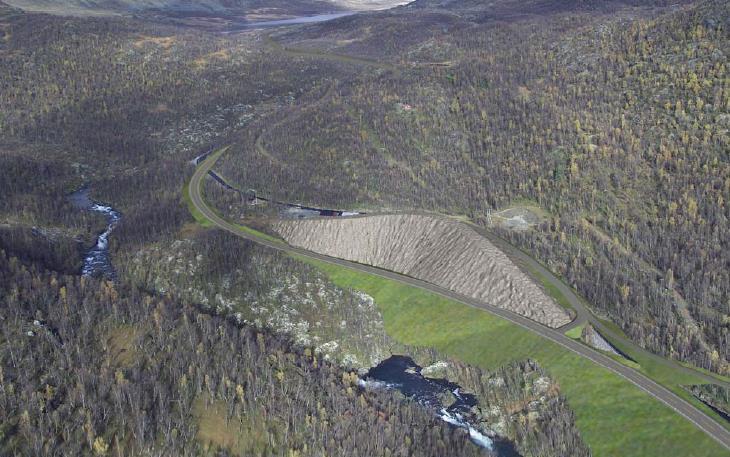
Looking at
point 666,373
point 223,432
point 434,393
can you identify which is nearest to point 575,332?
point 666,373

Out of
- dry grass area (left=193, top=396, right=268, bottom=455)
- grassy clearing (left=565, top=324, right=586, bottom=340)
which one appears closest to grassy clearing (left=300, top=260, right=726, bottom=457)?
grassy clearing (left=565, top=324, right=586, bottom=340)

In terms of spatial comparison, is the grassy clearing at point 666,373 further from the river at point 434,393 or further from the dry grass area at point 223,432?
the dry grass area at point 223,432

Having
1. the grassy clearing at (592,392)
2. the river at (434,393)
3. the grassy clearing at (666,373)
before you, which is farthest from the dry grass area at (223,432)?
the grassy clearing at (666,373)

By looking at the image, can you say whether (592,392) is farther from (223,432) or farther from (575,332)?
(223,432)

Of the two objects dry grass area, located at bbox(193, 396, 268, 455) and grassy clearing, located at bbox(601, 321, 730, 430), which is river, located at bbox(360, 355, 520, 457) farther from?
grassy clearing, located at bbox(601, 321, 730, 430)

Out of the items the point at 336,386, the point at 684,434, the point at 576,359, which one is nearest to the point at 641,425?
the point at 684,434
